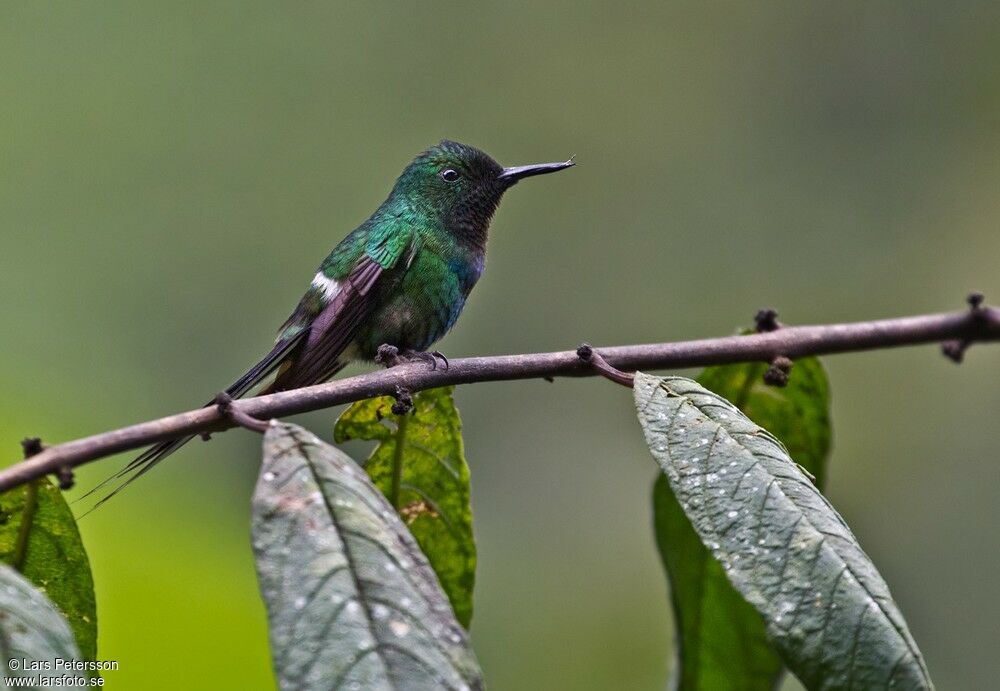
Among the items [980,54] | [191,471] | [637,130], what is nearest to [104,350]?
[191,471]

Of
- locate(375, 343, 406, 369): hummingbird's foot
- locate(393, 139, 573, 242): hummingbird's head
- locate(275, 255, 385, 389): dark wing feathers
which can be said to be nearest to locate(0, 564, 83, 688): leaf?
locate(375, 343, 406, 369): hummingbird's foot

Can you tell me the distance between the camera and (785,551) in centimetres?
135

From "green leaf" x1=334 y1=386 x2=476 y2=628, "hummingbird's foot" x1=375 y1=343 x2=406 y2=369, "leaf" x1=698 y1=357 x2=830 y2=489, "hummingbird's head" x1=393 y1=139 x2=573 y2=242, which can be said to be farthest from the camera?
"hummingbird's head" x1=393 y1=139 x2=573 y2=242

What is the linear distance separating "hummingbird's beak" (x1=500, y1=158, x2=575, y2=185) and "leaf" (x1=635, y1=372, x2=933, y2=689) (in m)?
1.73

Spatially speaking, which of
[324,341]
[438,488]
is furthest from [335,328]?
[438,488]

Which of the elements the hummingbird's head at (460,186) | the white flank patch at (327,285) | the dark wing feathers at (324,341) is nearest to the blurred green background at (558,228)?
the white flank patch at (327,285)

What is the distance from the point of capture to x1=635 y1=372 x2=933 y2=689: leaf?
127 centimetres

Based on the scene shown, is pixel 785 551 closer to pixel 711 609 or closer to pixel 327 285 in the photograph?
pixel 711 609

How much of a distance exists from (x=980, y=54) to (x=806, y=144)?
3.92 ft

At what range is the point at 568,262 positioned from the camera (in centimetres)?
680

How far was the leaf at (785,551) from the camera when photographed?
4.17 feet

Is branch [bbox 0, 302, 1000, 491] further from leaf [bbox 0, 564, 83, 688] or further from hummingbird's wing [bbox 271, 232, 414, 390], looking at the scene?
hummingbird's wing [bbox 271, 232, 414, 390]

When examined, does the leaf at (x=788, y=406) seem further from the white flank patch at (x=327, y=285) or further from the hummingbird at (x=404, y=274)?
the white flank patch at (x=327, y=285)

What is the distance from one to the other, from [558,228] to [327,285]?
3.82m
